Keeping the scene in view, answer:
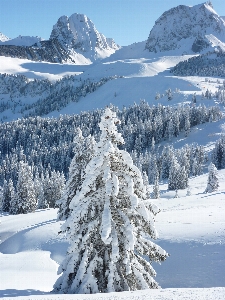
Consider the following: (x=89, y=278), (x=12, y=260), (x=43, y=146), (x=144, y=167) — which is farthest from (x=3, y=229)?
(x=43, y=146)

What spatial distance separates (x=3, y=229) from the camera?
39250mm

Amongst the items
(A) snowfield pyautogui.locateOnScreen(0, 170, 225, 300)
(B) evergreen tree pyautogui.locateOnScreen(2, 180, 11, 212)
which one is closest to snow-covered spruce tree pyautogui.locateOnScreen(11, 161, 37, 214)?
(B) evergreen tree pyautogui.locateOnScreen(2, 180, 11, 212)

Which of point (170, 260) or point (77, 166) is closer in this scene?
point (170, 260)

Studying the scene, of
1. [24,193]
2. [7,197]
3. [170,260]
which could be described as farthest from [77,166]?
[7,197]

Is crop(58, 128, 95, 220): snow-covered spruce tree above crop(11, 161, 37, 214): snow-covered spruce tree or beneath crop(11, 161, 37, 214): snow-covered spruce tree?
above

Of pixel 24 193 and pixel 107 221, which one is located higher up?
pixel 107 221

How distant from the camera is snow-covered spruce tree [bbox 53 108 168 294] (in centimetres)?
1244

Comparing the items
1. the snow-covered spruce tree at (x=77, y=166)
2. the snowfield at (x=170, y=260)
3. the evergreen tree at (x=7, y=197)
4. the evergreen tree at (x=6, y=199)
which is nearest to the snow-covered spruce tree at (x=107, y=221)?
the snowfield at (x=170, y=260)

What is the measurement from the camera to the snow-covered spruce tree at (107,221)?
12438 mm

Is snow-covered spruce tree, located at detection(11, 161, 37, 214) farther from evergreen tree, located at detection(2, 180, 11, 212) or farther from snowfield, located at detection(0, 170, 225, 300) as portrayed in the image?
snowfield, located at detection(0, 170, 225, 300)

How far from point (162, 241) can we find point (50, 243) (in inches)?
439

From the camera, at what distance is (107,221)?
12.1 m

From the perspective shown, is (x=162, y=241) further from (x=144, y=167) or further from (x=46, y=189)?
(x=144, y=167)

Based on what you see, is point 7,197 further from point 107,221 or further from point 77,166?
point 107,221
